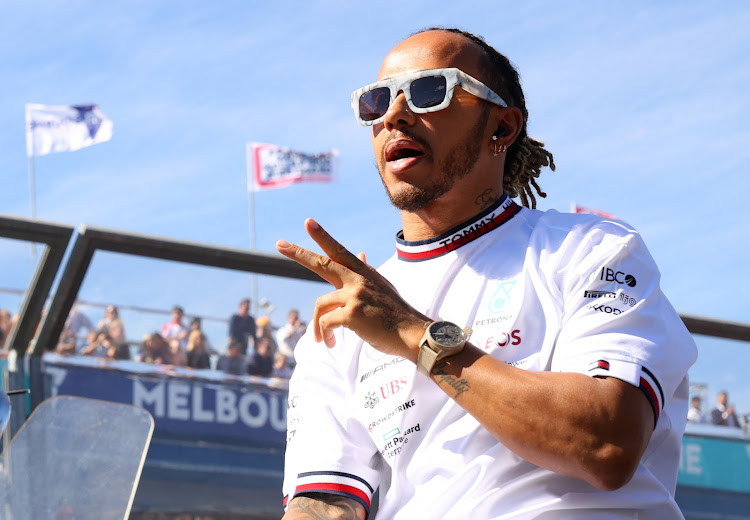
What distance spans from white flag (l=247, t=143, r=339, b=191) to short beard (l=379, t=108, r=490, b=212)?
21281 mm

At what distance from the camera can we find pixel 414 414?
218cm

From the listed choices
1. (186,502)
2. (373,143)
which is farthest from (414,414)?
(186,502)

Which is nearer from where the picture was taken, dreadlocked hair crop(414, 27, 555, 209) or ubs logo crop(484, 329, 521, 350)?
ubs logo crop(484, 329, 521, 350)

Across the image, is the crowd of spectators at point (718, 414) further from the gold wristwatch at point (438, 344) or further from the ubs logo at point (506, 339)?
the gold wristwatch at point (438, 344)

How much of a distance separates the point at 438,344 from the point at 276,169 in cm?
2214

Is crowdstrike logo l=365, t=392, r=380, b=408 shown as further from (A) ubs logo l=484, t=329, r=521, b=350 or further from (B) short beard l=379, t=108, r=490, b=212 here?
(B) short beard l=379, t=108, r=490, b=212

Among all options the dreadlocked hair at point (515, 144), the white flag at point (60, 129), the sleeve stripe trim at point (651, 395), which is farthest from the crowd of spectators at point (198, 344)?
the white flag at point (60, 129)

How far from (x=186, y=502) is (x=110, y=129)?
15790 mm

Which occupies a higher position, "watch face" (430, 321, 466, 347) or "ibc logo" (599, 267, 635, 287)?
"ibc logo" (599, 267, 635, 287)

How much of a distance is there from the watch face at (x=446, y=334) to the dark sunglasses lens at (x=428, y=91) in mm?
629

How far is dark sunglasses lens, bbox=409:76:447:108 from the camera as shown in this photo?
2373 mm

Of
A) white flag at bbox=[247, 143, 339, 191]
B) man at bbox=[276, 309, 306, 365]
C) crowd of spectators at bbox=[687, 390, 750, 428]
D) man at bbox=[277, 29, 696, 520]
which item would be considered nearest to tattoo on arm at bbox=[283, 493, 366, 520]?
man at bbox=[277, 29, 696, 520]

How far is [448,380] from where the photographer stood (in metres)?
1.92

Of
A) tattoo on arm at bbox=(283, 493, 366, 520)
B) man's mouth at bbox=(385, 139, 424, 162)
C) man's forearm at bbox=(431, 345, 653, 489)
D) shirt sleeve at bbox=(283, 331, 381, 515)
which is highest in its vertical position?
man's mouth at bbox=(385, 139, 424, 162)
